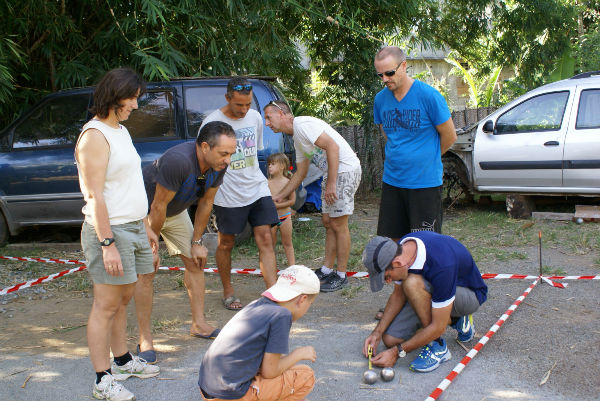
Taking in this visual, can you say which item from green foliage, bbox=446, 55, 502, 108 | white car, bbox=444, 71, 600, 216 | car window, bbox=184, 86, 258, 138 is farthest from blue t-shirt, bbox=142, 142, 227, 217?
green foliage, bbox=446, 55, 502, 108

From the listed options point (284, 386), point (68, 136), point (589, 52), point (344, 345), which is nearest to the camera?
point (284, 386)

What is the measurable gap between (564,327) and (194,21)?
202 inches

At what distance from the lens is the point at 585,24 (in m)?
17.2

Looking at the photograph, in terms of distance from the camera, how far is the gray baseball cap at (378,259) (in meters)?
3.31

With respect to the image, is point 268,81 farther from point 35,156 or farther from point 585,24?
point 585,24

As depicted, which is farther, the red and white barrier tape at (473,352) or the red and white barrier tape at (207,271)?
the red and white barrier tape at (207,271)

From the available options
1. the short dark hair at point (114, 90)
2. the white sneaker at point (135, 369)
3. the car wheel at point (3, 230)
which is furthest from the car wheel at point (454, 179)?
the short dark hair at point (114, 90)

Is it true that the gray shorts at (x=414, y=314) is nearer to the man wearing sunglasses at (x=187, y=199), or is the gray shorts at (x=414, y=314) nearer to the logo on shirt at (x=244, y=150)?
the man wearing sunglasses at (x=187, y=199)

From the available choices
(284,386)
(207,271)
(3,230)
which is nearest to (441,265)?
(284,386)

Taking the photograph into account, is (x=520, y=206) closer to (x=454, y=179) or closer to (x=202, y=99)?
(x=454, y=179)

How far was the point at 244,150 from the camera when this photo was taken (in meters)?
4.74

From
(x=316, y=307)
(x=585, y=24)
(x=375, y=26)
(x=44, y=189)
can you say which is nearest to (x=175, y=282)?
(x=316, y=307)

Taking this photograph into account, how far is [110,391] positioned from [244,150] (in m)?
2.12

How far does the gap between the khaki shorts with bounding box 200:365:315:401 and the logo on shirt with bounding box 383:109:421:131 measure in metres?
2.09
